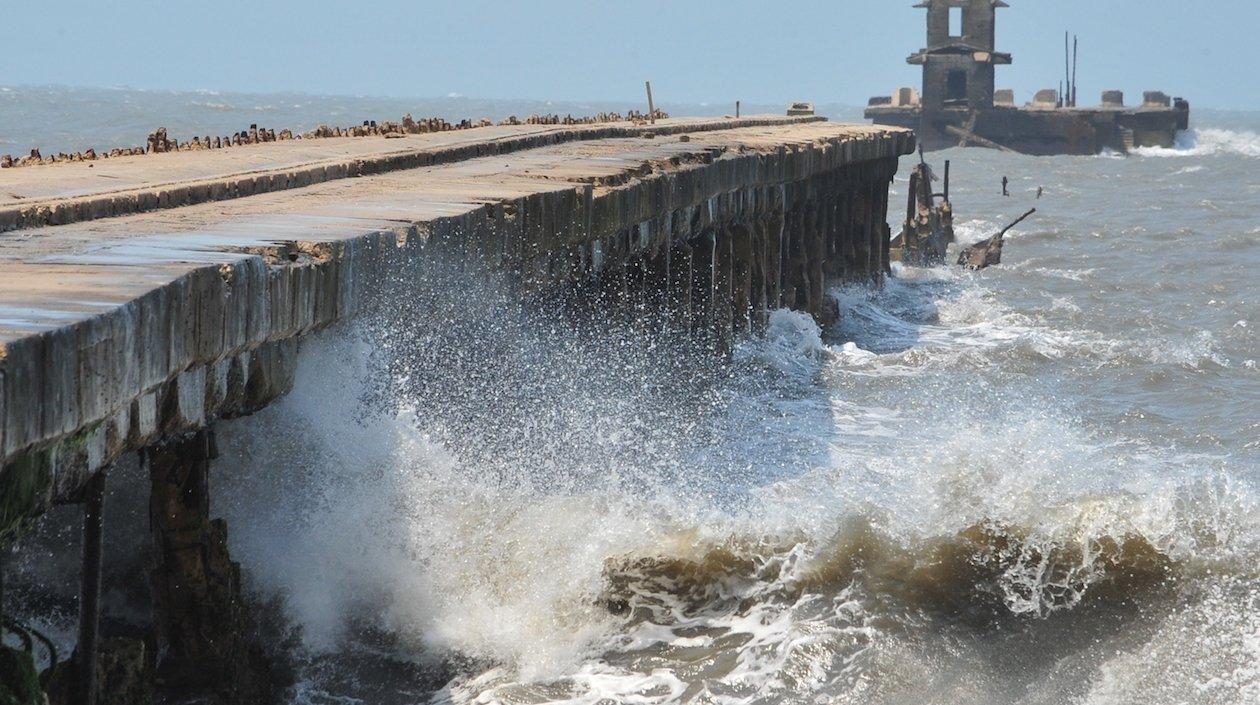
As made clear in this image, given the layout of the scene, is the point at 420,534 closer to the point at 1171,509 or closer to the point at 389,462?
the point at 389,462

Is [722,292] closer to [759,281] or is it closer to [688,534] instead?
[759,281]

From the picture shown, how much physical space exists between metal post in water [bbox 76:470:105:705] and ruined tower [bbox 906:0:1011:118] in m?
73.3

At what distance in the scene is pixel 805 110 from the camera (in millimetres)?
32906

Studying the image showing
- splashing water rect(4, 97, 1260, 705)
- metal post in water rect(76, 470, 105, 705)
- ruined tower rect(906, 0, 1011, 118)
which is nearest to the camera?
metal post in water rect(76, 470, 105, 705)

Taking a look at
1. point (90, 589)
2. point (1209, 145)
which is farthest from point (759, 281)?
point (1209, 145)

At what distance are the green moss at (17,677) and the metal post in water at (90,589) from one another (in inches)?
27.8

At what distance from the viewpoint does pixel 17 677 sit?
5.37 metres

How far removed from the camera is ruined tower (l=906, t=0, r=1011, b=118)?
3011 inches

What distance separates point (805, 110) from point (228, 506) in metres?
25.0

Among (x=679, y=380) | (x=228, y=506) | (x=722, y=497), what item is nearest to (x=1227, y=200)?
(x=679, y=380)

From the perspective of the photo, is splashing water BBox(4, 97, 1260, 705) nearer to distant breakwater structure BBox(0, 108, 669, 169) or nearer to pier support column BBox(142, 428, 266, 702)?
pier support column BBox(142, 428, 266, 702)

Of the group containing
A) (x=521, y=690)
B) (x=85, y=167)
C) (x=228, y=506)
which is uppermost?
(x=85, y=167)

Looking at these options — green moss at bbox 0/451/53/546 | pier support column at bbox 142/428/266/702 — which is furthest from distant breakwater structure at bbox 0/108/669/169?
green moss at bbox 0/451/53/546

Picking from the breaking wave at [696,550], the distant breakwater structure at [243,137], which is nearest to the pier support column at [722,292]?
the breaking wave at [696,550]
